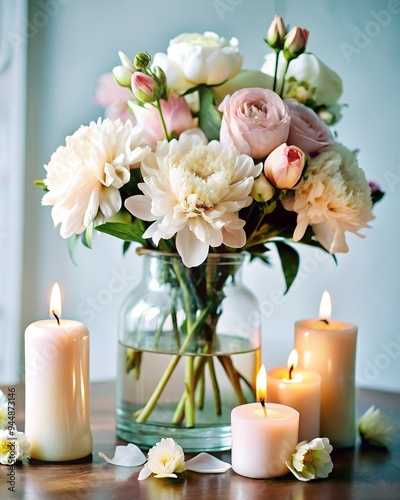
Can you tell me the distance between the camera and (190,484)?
2.77 feet

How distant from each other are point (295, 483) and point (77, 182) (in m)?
0.43

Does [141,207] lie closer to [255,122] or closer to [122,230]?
[122,230]

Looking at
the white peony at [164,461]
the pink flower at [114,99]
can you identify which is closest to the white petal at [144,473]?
the white peony at [164,461]

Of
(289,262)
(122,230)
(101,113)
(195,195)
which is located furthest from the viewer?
(101,113)

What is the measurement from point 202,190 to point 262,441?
0.29m

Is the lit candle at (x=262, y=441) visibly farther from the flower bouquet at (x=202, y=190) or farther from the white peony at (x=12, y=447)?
the white peony at (x=12, y=447)

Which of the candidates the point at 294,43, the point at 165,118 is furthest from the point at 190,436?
the point at 294,43

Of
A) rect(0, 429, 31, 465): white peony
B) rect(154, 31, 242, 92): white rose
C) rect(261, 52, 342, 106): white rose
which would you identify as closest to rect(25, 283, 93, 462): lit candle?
rect(0, 429, 31, 465): white peony

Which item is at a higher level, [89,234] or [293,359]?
[89,234]

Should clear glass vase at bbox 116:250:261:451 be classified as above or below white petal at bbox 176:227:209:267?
below

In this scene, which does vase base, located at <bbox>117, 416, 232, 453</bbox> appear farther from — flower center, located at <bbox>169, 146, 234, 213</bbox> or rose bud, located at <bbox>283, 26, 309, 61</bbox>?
rose bud, located at <bbox>283, 26, 309, 61</bbox>

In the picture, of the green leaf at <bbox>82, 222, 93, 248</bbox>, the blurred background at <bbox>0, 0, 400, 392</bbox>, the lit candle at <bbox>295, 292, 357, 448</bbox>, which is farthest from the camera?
the blurred background at <bbox>0, 0, 400, 392</bbox>

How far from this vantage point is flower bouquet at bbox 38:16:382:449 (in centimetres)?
85

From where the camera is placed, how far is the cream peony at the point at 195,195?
0.82 meters
